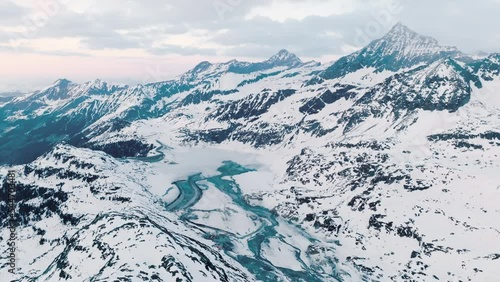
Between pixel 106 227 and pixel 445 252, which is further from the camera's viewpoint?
pixel 445 252

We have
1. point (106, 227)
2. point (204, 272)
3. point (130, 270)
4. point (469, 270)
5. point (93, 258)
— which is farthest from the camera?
point (469, 270)

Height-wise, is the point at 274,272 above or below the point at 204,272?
below

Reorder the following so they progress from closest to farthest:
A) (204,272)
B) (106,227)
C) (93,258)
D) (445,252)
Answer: (204,272), (93,258), (106,227), (445,252)

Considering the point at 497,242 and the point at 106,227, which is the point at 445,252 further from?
the point at 106,227

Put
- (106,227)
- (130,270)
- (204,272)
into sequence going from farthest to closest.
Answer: (106,227) < (204,272) < (130,270)

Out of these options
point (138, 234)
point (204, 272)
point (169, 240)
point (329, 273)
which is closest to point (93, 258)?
point (138, 234)

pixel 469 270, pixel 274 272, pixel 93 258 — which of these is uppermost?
pixel 93 258

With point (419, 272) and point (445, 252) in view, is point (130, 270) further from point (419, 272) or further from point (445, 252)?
point (445, 252)

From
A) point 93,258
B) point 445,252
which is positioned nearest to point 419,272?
point 445,252

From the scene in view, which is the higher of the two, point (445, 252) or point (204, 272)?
point (204, 272)
